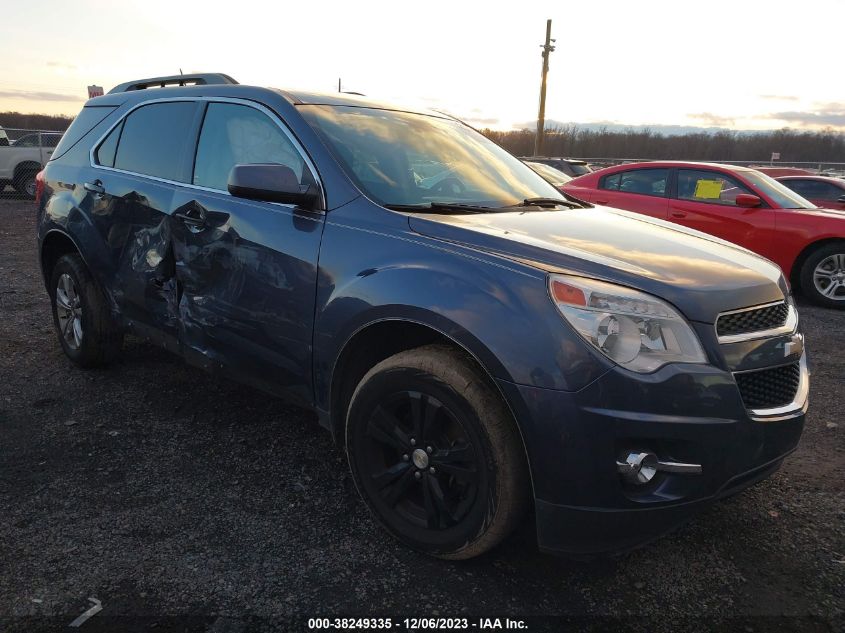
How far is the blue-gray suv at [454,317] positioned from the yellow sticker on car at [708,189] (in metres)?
5.00

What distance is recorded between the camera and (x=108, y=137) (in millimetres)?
4070

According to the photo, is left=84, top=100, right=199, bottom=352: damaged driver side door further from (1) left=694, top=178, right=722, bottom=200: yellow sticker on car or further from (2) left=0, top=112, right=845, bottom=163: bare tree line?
(2) left=0, top=112, right=845, bottom=163: bare tree line

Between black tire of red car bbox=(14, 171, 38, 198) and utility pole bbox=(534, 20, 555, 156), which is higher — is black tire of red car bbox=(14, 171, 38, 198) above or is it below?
below

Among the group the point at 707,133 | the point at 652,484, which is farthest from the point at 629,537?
the point at 707,133

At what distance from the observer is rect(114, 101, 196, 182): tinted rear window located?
3500 mm

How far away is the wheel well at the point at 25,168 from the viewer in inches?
639

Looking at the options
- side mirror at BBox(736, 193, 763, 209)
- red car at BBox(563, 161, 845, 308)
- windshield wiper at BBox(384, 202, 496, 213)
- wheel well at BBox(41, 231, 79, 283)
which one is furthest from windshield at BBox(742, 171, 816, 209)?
wheel well at BBox(41, 231, 79, 283)

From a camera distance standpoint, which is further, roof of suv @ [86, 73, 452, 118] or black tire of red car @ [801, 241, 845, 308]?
black tire of red car @ [801, 241, 845, 308]

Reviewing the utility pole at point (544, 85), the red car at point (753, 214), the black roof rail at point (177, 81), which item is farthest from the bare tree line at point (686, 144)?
the black roof rail at point (177, 81)

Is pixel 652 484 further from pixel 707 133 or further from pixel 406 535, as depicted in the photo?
pixel 707 133

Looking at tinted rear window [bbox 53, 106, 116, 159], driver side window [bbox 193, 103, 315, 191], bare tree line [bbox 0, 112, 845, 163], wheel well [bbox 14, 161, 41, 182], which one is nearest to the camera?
driver side window [bbox 193, 103, 315, 191]

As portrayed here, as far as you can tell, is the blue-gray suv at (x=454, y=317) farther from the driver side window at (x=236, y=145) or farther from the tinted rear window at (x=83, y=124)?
the tinted rear window at (x=83, y=124)

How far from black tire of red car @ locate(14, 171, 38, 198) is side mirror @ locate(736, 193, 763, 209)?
641 inches

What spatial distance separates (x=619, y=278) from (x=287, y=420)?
2.28 m
